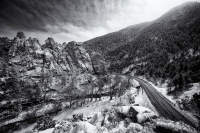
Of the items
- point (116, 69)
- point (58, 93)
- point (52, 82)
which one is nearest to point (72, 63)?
point (52, 82)

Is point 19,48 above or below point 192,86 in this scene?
above

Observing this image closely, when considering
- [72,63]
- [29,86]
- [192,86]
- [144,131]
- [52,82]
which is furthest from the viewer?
[72,63]

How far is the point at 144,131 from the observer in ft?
43.2

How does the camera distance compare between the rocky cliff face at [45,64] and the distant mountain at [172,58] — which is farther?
the rocky cliff face at [45,64]

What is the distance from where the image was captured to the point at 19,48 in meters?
63.8

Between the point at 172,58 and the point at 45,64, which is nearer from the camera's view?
the point at 45,64

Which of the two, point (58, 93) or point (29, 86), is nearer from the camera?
point (29, 86)

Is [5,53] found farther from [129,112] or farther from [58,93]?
[129,112]

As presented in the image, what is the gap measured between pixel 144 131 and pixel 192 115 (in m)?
18.9

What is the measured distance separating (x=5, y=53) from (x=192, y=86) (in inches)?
4191

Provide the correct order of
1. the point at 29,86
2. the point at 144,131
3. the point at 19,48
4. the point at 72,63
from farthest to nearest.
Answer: the point at 72,63 < the point at 19,48 < the point at 29,86 < the point at 144,131

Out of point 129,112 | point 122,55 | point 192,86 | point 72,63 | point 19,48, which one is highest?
point 122,55

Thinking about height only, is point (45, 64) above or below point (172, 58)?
below

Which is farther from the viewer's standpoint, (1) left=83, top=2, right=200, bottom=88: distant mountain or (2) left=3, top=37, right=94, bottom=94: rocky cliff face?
(2) left=3, top=37, right=94, bottom=94: rocky cliff face
